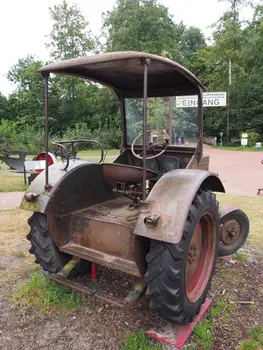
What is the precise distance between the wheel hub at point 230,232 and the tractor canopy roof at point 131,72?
64.9 inches

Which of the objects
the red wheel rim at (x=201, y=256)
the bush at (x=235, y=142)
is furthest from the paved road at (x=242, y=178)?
the bush at (x=235, y=142)

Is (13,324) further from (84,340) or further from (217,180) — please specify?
(217,180)

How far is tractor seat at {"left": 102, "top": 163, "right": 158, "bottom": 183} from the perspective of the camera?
291cm

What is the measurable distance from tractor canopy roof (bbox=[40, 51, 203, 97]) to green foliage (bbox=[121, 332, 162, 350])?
2048 millimetres

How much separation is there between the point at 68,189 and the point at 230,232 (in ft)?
6.87

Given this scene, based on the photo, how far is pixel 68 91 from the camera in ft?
92.8

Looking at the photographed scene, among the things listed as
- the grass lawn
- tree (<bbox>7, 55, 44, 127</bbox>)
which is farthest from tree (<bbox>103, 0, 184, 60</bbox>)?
the grass lawn

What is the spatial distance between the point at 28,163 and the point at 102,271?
5398mm

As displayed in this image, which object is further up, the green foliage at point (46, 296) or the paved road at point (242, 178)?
the paved road at point (242, 178)

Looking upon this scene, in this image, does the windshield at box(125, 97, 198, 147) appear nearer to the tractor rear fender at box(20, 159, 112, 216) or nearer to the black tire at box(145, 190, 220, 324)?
the tractor rear fender at box(20, 159, 112, 216)

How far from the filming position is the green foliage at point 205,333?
2334 mm

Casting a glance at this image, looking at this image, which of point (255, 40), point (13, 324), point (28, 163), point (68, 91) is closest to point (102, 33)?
point (68, 91)

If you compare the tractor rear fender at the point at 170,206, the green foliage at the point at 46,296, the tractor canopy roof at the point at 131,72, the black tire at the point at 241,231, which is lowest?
the green foliage at the point at 46,296

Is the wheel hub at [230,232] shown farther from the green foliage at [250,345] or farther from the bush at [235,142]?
the bush at [235,142]
